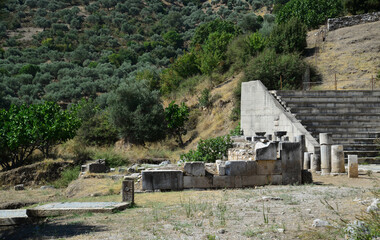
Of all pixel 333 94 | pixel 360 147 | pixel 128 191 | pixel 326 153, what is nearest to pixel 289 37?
pixel 333 94

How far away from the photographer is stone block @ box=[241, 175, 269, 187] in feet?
38.8

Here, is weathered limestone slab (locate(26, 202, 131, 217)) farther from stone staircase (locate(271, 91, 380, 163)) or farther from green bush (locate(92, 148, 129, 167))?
green bush (locate(92, 148, 129, 167))

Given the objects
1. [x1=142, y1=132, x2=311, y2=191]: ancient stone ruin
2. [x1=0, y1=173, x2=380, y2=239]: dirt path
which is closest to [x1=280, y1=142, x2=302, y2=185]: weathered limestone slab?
[x1=142, y1=132, x2=311, y2=191]: ancient stone ruin

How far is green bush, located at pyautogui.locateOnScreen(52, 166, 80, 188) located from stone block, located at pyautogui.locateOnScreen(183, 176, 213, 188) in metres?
8.26

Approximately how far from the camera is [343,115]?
66.0 ft

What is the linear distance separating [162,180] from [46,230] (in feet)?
15.9

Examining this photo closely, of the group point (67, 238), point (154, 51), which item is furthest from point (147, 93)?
point (154, 51)

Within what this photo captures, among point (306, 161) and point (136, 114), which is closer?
point (306, 161)

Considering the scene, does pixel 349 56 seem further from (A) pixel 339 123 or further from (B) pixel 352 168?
(B) pixel 352 168

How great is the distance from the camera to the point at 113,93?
102 ft

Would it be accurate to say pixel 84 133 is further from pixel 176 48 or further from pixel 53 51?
pixel 176 48

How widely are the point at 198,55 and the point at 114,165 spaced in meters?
20.0

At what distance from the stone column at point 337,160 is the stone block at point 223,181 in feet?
14.4

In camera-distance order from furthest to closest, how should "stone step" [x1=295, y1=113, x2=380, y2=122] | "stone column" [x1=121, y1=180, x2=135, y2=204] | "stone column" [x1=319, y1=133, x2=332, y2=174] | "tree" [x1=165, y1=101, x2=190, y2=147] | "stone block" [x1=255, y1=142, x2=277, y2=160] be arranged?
"tree" [x1=165, y1=101, x2=190, y2=147] → "stone step" [x1=295, y1=113, x2=380, y2=122] → "stone column" [x1=319, y1=133, x2=332, y2=174] → "stone block" [x1=255, y1=142, x2=277, y2=160] → "stone column" [x1=121, y1=180, x2=135, y2=204]
